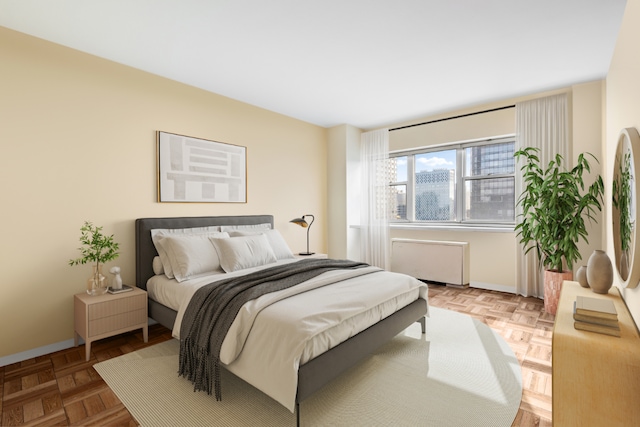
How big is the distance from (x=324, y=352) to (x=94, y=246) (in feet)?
7.29

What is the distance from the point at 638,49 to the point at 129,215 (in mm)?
3953

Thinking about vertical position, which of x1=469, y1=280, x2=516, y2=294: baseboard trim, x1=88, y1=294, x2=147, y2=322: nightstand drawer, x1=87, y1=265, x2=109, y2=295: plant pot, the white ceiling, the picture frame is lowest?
x1=469, y1=280, x2=516, y2=294: baseboard trim

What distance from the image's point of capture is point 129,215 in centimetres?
315

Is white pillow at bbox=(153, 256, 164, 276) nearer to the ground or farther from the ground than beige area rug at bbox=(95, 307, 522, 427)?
farther from the ground

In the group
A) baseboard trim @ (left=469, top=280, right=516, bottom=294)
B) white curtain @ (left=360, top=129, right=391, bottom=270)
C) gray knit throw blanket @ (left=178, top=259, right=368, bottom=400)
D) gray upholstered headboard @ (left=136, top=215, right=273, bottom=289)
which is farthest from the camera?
white curtain @ (left=360, top=129, right=391, bottom=270)

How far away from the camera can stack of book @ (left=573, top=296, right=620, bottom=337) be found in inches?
60.4

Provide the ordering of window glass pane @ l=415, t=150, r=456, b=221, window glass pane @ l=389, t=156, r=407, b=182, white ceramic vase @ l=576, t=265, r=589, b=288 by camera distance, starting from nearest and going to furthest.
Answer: white ceramic vase @ l=576, t=265, r=589, b=288 < window glass pane @ l=415, t=150, r=456, b=221 < window glass pane @ l=389, t=156, r=407, b=182

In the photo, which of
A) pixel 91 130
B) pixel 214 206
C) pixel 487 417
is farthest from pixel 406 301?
pixel 91 130

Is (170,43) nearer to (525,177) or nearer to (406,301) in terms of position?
(406,301)

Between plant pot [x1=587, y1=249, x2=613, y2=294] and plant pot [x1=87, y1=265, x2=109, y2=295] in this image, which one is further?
plant pot [x1=87, y1=265, x2=109, y2=295]

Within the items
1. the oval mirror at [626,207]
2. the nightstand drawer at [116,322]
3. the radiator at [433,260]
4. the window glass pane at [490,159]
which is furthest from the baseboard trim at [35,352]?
the window glass pane at [490,159]

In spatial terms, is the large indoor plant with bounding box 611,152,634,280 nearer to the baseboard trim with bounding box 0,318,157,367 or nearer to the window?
the window

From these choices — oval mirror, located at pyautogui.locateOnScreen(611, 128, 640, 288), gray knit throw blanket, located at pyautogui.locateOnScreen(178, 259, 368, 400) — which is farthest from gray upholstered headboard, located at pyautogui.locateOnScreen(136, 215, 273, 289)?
oval mirror, located at pyautogui.locateOnScreen(611, 128, 640, 288)

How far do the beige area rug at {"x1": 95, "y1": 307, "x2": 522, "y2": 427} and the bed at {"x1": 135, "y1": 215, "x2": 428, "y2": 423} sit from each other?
0.22 metres
